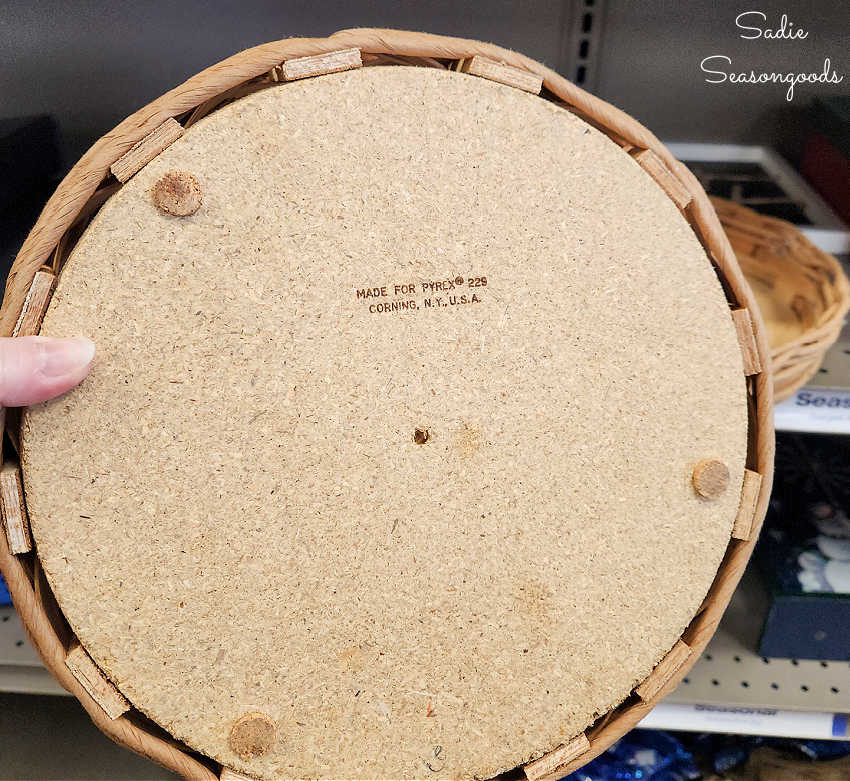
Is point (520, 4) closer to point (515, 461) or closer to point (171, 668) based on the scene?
point (515, 461)

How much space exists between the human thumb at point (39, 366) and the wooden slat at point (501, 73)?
0.33 metres

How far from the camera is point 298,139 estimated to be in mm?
487

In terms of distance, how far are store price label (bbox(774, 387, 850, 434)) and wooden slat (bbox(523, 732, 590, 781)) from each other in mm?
403

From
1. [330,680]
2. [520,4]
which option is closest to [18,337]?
[330,680]

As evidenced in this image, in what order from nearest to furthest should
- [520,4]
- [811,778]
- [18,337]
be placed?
[18,337] < [520,4] < [811,778]

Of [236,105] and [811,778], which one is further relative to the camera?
[811,778]

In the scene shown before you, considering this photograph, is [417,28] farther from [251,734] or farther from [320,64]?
[251,734]

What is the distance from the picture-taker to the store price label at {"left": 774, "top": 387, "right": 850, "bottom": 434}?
765 mm

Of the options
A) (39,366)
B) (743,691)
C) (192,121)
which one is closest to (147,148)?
(192,121)

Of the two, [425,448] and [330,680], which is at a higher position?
[425,448]

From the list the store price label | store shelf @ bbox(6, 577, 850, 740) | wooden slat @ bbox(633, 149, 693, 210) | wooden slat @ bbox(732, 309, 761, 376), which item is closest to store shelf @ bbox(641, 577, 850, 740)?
store shelf @ bbox(6, 577, 850, 740)

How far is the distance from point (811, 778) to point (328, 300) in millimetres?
996

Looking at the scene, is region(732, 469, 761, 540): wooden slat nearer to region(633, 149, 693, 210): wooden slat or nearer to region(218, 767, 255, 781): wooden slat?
region(633, 149, 693, 210): wooden slat

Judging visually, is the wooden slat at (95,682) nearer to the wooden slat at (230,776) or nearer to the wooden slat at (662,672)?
the wooden slat at (230,776)
